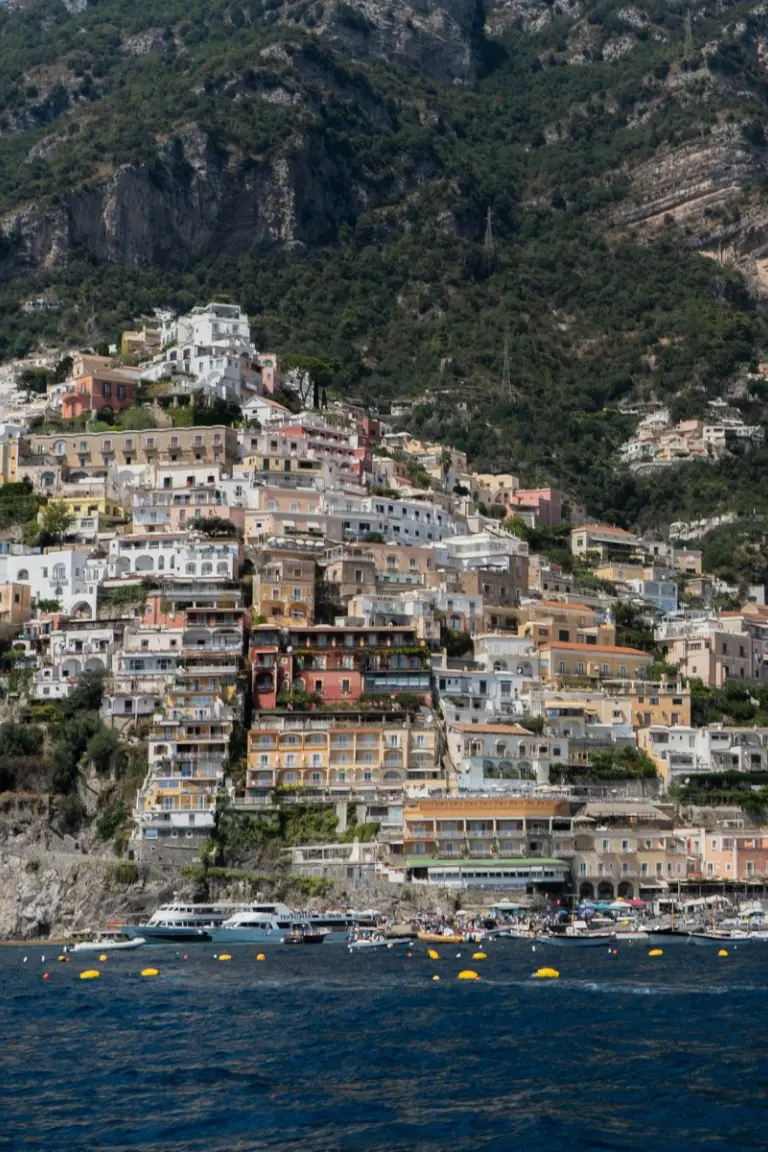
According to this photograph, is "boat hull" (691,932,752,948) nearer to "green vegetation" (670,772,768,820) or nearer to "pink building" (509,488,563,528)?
"green vegetation" (670,772,768,820)

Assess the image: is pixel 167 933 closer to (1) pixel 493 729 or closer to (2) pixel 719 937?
(1) pixel 493 729

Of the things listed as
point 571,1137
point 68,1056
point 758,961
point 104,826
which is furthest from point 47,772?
point 571,1137

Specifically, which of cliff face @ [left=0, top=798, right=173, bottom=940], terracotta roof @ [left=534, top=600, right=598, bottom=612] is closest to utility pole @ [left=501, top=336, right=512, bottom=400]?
terracotta roof @ [left=534, top=600, right=598, bottom=612]

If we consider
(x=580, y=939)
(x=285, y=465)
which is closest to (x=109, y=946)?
(x=580, y=939)

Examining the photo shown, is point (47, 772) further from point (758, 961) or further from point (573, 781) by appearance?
point (758, 961)

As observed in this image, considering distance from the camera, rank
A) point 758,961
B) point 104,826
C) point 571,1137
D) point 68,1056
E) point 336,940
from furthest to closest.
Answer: point 104,826 < point 336,940 < point 758,961 < point 68,1056 < point 571,1137

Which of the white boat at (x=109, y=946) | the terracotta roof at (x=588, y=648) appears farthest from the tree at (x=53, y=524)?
the white boat at (x=109, y=946)

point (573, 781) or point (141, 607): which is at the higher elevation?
point (141, 607)
